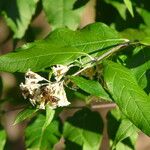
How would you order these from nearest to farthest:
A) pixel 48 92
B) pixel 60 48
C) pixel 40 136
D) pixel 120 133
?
pixel 48 92 < pixel 60 48 < pixel 120 133 < pixel 40 136

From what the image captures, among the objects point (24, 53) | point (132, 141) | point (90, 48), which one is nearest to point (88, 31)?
point (90, 48)

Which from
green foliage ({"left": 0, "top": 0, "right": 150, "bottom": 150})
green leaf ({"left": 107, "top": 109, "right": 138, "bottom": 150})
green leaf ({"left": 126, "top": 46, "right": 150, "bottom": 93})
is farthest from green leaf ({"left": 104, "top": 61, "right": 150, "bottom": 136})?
green leaf ({"left": 107, "top": 109, "right": 138, "bottom": 150})

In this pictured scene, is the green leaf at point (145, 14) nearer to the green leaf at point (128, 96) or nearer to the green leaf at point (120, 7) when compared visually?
the green leaf at point (120, 7)

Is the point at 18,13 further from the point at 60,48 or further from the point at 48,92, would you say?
the point at 48,92

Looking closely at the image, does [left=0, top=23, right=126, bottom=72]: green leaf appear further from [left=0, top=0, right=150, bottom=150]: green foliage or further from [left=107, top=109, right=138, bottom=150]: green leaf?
[left=107, top=109, right=138, bottom=150]: green leaf

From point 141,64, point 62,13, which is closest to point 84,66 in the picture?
point 141,64

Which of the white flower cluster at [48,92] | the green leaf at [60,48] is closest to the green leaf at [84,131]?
the green leaf at [60,48]
